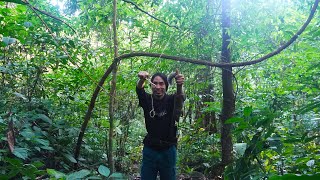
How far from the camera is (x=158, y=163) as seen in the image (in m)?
3.22

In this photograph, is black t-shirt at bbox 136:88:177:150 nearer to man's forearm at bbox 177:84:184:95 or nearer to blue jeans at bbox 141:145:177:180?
blue jeans at bbox 141:145:177:180

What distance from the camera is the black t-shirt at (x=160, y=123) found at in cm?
319

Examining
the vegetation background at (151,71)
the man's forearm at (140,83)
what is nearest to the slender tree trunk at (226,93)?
the vegetation background at (151,71)

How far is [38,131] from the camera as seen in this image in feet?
11.2

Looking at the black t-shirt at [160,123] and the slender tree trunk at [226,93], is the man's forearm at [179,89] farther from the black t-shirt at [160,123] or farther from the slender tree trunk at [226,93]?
the slender tree trunk at [226,93]

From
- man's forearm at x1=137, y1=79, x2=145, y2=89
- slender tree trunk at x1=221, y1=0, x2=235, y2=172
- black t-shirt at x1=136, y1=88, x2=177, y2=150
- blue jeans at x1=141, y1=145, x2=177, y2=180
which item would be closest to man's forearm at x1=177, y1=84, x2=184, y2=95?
black t-shirt at x1=136, y1=88, x2=177, y2=150

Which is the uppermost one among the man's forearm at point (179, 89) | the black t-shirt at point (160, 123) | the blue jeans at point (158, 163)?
the man's forearm at point (179, 89)

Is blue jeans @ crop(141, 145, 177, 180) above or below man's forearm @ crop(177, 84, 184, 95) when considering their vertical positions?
below

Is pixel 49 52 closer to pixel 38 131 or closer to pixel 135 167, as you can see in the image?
pixel 38 131

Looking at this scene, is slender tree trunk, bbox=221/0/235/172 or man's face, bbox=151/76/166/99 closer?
man's face, bbox=151/76/166/99

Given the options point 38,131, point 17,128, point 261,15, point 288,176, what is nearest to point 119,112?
point 38,131

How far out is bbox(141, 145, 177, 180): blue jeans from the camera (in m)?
3.19

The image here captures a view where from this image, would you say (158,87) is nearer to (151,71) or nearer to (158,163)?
(158,163)

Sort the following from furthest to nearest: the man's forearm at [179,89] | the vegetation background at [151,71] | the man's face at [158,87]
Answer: the vegetation background at [151,71] < the man's face at [158,87] < the man's forearm at [179,89]
